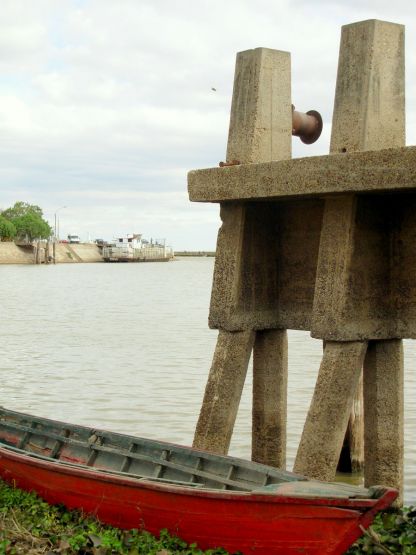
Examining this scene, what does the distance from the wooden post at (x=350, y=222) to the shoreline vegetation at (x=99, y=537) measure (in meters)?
0.71

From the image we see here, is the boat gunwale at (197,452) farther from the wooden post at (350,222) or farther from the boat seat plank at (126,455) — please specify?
the wooden post at (350,222)

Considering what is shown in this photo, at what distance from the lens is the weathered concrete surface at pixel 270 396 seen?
9.93 meters

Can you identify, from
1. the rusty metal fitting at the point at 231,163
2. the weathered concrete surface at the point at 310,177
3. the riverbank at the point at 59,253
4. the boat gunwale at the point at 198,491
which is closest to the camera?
the boat gunwale at the point at 198,491

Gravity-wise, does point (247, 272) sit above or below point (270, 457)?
above

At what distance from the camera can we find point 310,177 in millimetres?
8320

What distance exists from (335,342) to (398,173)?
1590 millimetres

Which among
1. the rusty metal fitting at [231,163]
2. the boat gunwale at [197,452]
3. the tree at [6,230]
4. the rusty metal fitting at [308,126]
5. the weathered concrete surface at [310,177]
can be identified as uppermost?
the tree at [6,230]

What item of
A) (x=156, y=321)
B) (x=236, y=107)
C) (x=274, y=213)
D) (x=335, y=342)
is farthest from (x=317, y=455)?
(x=156, y=321)

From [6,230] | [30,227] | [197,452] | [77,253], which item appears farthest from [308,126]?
[77,253]

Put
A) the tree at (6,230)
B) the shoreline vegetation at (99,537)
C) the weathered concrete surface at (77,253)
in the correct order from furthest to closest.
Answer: the weathered concrete surface at (77,253) → the tree at (6,230) → the shoreline vegetation at (99,537)

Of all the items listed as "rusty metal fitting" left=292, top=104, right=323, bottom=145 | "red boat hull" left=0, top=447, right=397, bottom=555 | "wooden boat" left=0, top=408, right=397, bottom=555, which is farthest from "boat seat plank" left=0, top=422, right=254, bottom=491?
"rusty metal fitting" left=292, top=104, right=323, bottom=145

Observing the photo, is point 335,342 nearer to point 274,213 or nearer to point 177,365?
point 274,213

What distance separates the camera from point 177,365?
91.0 feet

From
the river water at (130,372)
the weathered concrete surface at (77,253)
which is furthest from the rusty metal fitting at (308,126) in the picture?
the weathered concrete surface at (77,253)
